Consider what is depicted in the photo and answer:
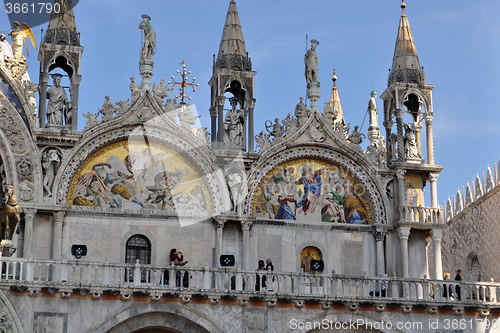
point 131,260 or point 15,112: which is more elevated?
point 15,112

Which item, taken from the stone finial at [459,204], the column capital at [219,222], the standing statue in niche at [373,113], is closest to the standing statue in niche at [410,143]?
the column capital at [219,222]

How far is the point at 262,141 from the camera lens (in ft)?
91.3

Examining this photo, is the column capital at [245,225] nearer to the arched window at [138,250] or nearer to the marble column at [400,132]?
the arched window at [138,250]

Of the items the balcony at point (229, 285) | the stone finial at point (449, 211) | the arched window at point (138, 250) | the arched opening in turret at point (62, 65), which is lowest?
the balcony at point (229, 285)

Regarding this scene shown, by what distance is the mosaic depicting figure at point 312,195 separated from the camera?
27.7 metres

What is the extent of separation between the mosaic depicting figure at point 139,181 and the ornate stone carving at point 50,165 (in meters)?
0.61

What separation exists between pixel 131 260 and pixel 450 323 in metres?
8.66

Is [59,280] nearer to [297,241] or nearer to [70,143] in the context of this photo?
[70,143]

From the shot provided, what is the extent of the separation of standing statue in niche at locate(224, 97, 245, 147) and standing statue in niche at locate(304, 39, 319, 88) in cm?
236

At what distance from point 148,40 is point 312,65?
4.90 metres

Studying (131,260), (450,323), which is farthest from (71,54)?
(450,323)

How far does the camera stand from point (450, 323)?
25.7m

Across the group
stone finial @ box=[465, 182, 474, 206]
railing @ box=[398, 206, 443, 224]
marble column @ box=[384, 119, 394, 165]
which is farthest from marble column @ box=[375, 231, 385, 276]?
stone finial @ box=[465, 182, 474, 206]

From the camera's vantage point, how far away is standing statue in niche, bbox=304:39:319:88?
94.7 ft
